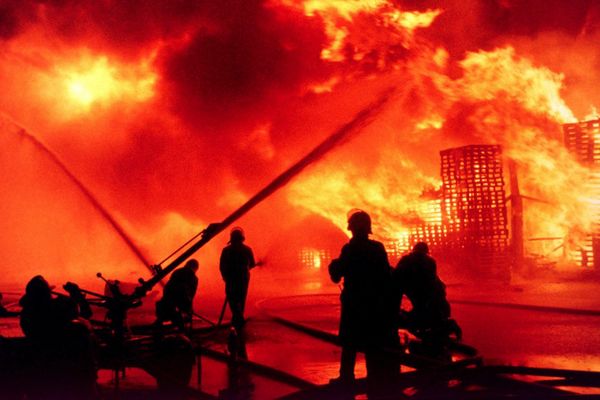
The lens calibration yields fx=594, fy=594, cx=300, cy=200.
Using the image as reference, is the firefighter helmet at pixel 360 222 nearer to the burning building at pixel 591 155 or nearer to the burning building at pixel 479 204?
the burning building at pixel 479 204

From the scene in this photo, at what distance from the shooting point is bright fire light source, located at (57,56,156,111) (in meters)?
22.8

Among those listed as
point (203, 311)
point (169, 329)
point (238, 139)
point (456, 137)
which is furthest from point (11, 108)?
point (169, 329)

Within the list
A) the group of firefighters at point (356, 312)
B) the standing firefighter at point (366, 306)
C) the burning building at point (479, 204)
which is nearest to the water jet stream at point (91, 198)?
the group of firefighters at point (356, 312)

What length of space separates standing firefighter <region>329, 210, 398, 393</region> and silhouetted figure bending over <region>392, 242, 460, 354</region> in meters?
2.14

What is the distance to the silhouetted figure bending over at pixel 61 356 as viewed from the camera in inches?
194

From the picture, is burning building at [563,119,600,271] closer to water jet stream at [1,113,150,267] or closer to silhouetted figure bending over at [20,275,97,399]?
water jet stream at [1,113,150,267]

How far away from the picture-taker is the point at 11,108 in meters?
27.8

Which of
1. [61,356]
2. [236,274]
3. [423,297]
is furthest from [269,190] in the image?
[61,356]

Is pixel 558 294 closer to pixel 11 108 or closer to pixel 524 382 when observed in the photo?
pixel 524 382

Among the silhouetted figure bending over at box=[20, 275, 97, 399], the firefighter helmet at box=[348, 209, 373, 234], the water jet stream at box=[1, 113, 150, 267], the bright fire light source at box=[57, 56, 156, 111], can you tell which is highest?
the bright fire light source at box=[57, 56, 156, 111]

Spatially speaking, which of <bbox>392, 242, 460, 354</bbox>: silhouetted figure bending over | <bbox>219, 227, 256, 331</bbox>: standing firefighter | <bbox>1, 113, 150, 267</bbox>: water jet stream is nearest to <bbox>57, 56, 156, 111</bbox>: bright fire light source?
<bbox>1, 113, 150, 267</bbox>: water jet stream

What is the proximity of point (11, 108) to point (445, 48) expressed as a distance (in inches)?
781

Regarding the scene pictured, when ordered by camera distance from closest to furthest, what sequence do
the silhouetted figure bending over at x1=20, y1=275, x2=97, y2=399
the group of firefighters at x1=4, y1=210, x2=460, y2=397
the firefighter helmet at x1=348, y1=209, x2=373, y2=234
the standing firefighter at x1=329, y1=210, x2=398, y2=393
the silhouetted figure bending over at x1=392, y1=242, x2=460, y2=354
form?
the silhouetted figure bending over at x1=20, y1=275, x2=97, y2=399, the group of firefighters at x1=4, y1=210, x2=460, y2=397, the standing firefighter at x1=329, y1=210, x2=398, y2=393, the firefighter helmet at x1=348, y1=209, x2=373, y2=234, the silhouetted figure bending over at x1=392, y1=242, x2=460, y2=354

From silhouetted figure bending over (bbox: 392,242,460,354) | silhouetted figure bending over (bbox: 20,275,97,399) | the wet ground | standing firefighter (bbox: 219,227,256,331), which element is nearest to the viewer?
silhouetted figure bending over (bbox: 20,275,97,399)
